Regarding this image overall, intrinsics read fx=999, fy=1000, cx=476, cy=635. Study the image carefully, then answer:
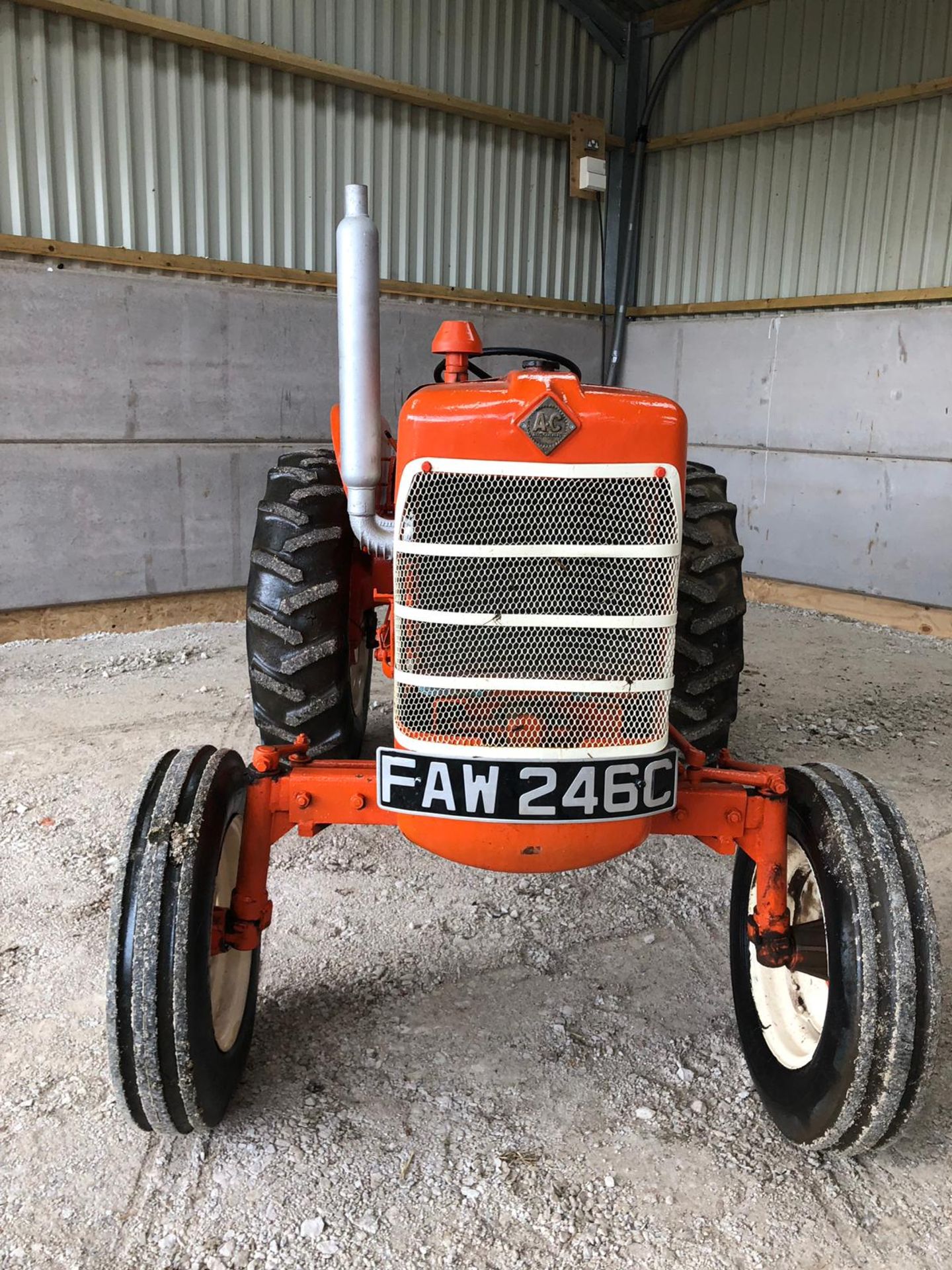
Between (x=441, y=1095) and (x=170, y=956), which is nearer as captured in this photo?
(x=170, y=956)

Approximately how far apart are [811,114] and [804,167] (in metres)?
0.30

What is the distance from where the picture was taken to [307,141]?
5.82 metres

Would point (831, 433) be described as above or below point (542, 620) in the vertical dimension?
above

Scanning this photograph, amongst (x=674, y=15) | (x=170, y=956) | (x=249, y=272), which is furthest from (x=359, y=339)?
(x=674, y=15)

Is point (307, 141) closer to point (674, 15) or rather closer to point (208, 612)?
point (208, 612)

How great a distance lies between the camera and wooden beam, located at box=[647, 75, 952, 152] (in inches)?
228

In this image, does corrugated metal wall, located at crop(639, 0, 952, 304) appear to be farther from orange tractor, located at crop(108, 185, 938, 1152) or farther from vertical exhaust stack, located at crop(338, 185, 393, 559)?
orange tractor, located at crop(108, 185, 938, 1152)

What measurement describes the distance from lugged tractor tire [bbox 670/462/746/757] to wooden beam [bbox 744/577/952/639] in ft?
11.7

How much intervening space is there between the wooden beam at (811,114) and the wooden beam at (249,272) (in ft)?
4.29

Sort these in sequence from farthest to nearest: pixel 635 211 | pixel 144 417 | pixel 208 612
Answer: pixel 635 211 < pixel 208 612 < pixel 144 417

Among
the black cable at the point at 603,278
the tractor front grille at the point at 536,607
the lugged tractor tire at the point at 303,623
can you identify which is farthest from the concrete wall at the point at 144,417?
the tractor front grille at the point at 536,607

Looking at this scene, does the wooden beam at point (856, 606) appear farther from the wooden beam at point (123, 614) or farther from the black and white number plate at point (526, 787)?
the black and white number plate at point (526, 787)

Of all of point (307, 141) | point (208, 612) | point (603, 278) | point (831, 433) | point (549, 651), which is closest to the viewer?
point (549, 651)

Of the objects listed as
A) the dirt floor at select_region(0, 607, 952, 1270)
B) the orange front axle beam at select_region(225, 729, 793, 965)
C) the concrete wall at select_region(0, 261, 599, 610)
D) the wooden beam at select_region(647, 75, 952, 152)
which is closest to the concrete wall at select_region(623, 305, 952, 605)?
the wooden beam at select_region(647, 75, 952, 152)
